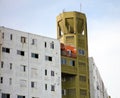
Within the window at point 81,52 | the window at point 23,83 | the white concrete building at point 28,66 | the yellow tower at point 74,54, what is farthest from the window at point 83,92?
the window at point 23,83

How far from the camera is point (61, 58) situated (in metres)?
92.7

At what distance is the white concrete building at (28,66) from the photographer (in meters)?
82.6

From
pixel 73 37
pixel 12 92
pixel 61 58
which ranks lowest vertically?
pixel 12 92

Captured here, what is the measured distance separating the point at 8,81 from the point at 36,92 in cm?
717

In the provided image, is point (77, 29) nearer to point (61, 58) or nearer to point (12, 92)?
point (61, 58)

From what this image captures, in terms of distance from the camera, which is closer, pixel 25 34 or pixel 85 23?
pixel 25 34

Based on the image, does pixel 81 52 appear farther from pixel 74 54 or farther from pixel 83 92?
pixel 83 92

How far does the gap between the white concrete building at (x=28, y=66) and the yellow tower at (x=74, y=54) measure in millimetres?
3966

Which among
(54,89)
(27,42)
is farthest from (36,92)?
(27,42)

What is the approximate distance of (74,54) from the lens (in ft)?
314

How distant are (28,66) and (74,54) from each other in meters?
14.7

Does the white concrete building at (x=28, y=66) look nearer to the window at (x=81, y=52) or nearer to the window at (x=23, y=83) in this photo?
the window at (x=23, y=83)

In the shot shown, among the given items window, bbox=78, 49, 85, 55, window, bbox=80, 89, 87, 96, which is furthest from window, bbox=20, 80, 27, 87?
window, bbox=78, 49, 85, 55

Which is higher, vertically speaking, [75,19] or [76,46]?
[75,19]
